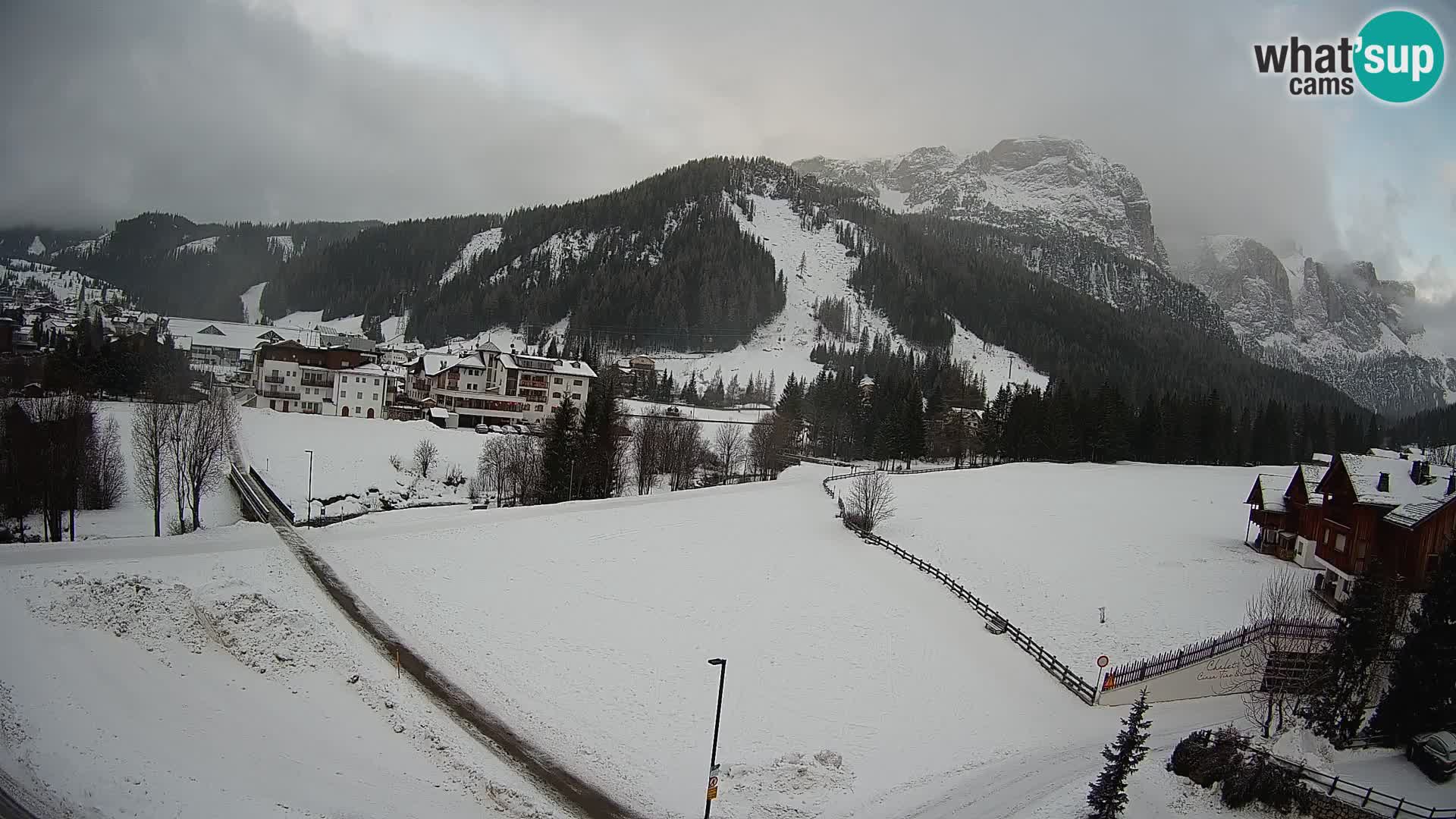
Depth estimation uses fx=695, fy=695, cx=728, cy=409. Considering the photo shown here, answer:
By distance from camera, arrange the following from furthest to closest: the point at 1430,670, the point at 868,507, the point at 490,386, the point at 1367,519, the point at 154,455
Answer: the point at 490,386, the point at 868,507, the point at 154,455, the point at 1367,519, the point at 1430,670

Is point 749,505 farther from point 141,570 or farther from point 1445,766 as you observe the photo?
point 1445,766

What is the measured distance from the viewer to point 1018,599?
3791 centimetres

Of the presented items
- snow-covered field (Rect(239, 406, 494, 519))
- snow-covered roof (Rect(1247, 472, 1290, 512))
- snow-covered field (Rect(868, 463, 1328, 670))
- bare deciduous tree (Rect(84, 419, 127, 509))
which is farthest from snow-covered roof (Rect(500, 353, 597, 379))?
snow-covered roof (Rect(1247, 472, 1290, 512))

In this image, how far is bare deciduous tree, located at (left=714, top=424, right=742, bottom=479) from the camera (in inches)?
3296

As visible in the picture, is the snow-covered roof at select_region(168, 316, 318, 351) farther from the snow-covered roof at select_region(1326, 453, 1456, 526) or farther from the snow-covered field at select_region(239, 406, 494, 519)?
the snow-covered roof at select_region(1326, 453, 1456, 526)

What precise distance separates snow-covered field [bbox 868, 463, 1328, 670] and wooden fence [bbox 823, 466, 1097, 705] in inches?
34.9

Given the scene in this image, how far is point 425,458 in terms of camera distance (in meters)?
63.9

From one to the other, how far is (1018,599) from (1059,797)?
58.4 ft

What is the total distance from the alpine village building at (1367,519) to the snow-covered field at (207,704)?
123 feet

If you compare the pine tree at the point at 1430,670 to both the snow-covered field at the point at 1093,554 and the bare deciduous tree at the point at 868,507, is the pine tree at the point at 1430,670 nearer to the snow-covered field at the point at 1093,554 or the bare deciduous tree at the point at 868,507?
the snow-covered field at the point at 1093,554

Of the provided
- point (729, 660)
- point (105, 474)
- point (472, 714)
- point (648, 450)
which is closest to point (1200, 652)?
point (729, 660)

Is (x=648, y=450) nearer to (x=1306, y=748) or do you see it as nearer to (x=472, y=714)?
(x=472, y=714)

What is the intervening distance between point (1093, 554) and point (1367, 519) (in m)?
13.6

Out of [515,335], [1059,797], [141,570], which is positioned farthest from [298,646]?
[515,335]
